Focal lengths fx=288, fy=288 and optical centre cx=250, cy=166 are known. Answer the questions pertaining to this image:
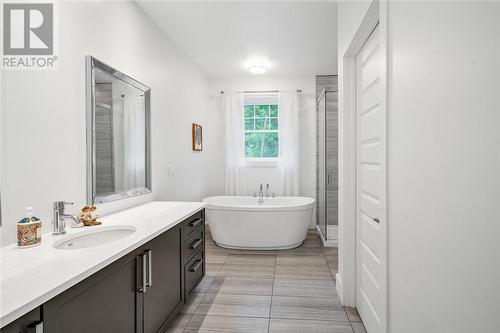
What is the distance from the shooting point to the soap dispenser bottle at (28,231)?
4.49 ft

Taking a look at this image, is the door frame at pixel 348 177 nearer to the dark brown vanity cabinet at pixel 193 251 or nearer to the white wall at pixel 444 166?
the white wall at pixel 444 166

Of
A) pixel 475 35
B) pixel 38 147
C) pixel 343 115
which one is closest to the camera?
pixel 475 35

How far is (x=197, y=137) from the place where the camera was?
14.3 feet

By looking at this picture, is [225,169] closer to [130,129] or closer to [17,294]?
[130,129]

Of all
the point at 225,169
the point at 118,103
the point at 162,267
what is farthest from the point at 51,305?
the point at 225,169

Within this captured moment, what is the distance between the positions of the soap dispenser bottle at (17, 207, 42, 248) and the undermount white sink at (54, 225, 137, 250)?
0.10 metres

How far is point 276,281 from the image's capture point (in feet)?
9.32

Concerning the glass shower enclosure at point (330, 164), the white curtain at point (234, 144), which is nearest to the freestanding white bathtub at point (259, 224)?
the glass shower enclosure at point (330, 164)

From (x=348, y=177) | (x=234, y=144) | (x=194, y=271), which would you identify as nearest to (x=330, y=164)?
(x=234, y=144)

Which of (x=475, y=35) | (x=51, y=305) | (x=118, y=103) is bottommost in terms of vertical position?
(x=51, y=305)

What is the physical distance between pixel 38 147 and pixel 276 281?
2269 mm

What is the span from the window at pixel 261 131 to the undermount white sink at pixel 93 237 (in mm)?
3446

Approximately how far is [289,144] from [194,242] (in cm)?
290

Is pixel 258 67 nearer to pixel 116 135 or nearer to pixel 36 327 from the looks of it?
pixel 116 135
